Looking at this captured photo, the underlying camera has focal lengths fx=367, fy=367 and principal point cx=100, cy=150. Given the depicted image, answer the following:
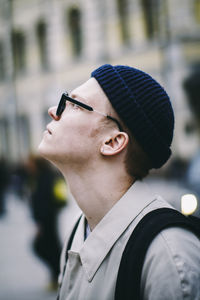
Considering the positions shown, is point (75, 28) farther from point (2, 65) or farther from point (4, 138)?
point (4, 138)

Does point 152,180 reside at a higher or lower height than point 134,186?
lower

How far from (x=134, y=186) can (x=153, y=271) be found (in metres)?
0.43

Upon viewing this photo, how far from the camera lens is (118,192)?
5.39 ft

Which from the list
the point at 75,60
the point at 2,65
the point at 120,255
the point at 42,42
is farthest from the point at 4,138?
the point at 120,255

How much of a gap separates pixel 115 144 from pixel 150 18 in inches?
648

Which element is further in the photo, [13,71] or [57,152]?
[13,71]

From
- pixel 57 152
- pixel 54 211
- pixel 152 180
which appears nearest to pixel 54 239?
pixel 54 211

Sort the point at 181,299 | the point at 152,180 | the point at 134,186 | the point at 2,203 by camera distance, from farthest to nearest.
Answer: the point at 152,180
the point at 2,203
the point at 134,186
the point at 181,299

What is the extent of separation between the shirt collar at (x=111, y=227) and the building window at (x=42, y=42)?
18967 mm

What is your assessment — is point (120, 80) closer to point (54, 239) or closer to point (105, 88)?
point (105, 88)

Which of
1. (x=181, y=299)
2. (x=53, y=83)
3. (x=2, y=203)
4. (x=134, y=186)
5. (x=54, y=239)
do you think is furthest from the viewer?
(x=53, y=83)

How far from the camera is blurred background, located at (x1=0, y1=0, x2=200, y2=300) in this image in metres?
15.0

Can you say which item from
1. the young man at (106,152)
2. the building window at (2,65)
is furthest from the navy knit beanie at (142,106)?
the building window at (2,65)

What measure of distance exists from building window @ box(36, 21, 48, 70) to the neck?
18825 mm
